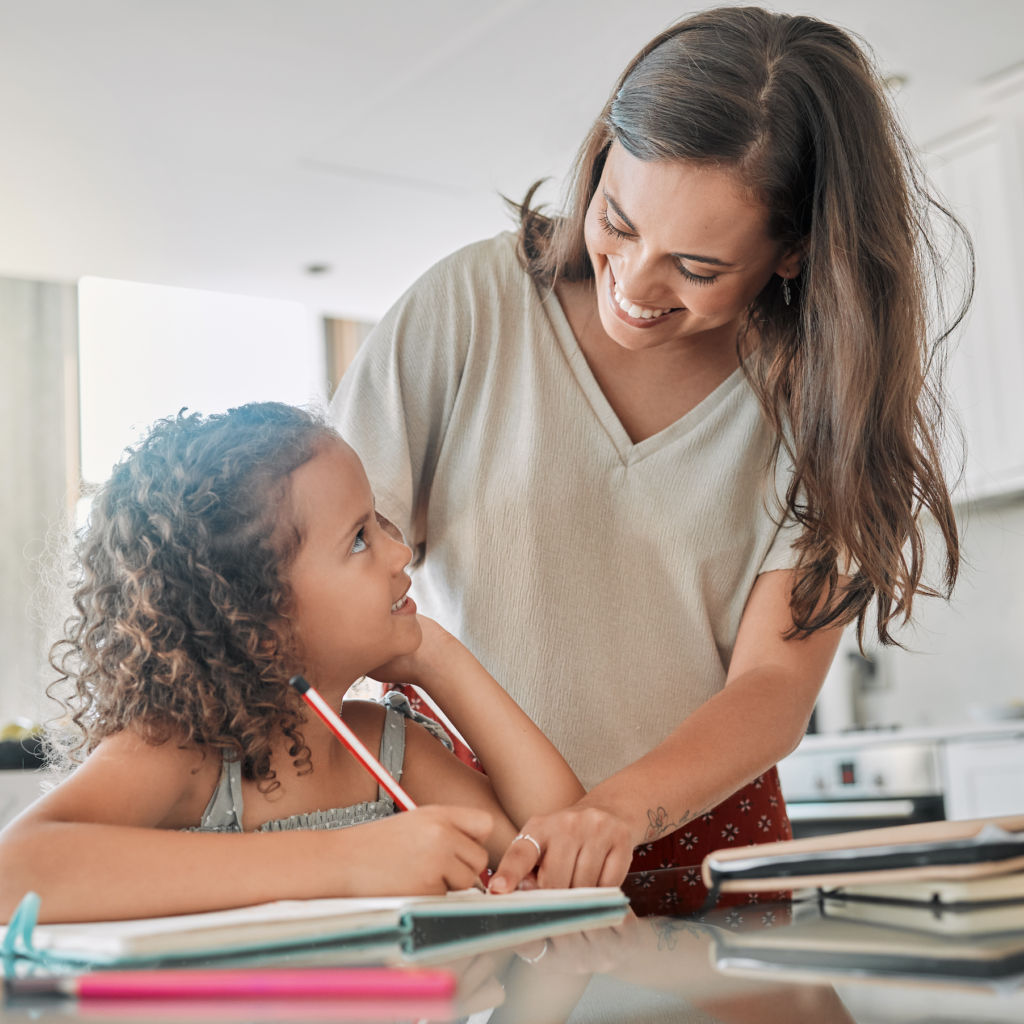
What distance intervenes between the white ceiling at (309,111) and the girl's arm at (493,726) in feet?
7.84

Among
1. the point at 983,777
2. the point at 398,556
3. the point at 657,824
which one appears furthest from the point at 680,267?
the point at 983,777

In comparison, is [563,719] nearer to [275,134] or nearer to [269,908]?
[269,908]

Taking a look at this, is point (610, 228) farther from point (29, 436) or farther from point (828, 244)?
point (29, 436)

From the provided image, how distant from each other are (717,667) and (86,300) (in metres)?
4.62

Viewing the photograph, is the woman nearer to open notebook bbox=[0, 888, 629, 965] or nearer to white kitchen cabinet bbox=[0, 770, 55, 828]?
open notebook bbox=[0, 888, 629, 965]

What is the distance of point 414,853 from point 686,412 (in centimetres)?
76

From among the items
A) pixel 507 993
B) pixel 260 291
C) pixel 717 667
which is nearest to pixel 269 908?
pixel 507 993

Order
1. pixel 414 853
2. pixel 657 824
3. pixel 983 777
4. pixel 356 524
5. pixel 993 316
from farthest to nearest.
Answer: pixel 993 316
pixel 983 777
pixel 356 524
pixel 657 824
pixel 414 853

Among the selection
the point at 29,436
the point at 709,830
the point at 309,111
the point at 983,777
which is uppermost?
the point at 309,111

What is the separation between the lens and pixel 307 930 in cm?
50

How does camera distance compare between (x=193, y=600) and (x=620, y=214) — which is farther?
(x=620, y=214)

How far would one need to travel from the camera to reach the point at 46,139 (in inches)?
149

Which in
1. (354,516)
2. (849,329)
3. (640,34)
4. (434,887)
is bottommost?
(434,887)

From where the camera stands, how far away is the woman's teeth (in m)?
1.17
